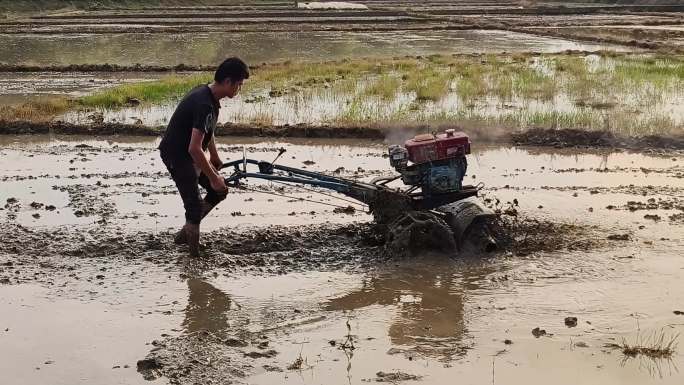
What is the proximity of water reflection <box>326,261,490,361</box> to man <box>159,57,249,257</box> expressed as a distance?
1.27m

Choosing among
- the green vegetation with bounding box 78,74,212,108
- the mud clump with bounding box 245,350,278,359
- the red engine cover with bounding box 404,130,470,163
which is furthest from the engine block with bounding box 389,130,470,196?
the green vegetation with bounding box 78,74,212,108

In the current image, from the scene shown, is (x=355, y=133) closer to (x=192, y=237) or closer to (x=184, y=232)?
(x=184, y=232)

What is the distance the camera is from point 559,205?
715cm

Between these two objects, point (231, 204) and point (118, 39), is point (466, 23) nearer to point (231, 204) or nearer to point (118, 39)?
point (118, 39)

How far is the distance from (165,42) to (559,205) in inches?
737

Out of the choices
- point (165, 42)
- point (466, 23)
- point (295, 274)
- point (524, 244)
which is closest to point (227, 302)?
point (295, 274)

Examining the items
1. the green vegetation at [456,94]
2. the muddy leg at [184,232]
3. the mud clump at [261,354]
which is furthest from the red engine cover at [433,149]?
the green vegetation at [456,94]

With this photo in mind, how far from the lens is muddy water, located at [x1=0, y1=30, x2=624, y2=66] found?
20031 millimetres

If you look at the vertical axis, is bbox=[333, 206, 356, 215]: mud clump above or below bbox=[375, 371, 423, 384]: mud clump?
above

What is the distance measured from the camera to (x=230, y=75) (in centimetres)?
513

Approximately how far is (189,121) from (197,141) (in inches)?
10.9

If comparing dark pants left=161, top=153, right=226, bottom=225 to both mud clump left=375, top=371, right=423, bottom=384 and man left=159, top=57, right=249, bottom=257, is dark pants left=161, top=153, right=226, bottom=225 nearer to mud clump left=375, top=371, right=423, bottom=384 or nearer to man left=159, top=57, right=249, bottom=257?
man left=159, top=57, right=249, bottom=257

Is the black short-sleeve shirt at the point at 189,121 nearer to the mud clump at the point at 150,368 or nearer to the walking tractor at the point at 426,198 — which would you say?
the walking tractor at the point at 426,198

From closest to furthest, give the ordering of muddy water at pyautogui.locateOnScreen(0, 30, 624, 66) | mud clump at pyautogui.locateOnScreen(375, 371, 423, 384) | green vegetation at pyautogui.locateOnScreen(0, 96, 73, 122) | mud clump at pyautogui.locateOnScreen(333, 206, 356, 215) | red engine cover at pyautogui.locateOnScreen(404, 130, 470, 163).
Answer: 1. mud clump at pyautogui.locateOnScreen(375, 371, 423, 384)
2. red engine cover at pyautogui.locateOnScreen(404, 130, 470, 163)
3. mud clump at pyautogui.locateOnScreen(333, 206, 356, 215)
4. green vegetation at pyautogui.locateOnScreen(0, 96, 73, 122)
5. muddy water at pyautogui.locateOnScreen(0, 30, 624, 66)
